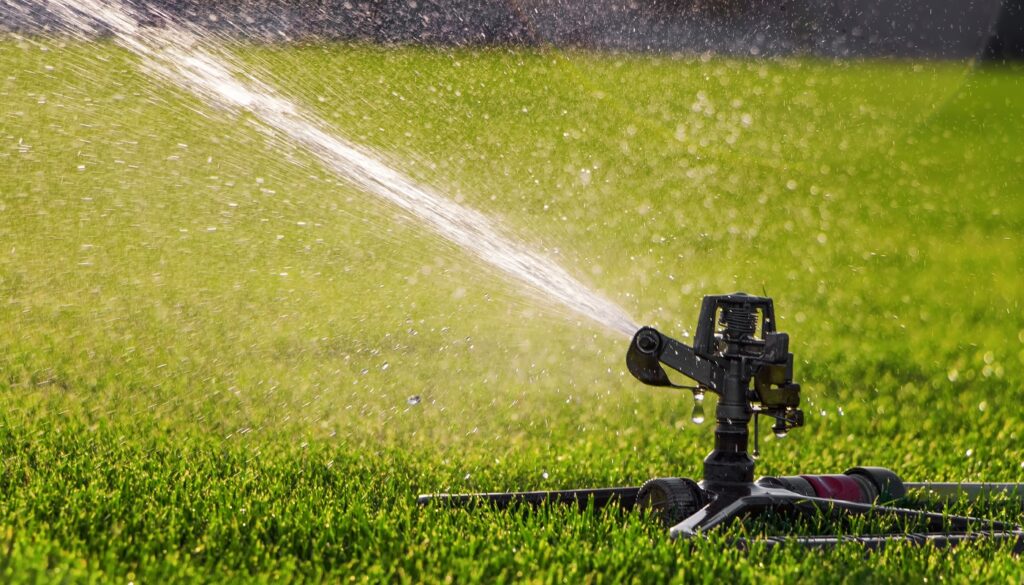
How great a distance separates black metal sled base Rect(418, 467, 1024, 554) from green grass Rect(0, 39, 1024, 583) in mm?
75

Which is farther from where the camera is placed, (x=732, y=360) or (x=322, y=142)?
(x=322, y=142)

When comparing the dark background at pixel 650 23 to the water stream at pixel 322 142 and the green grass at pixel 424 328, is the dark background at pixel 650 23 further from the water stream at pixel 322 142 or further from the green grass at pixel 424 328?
the water stream at pixel 322 142

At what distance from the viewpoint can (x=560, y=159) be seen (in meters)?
12.0

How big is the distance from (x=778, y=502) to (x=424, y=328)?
3054 mm

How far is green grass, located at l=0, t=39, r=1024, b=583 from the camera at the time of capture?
292 cm

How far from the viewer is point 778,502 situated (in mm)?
3066

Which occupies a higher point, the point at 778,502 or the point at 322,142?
the point at 322,142

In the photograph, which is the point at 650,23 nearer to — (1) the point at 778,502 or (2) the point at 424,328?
(2) the point at 424,328

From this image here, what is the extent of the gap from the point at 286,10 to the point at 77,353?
1204 cm

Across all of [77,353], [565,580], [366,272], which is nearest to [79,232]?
[366,272]

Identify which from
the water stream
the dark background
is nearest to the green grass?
the water stream

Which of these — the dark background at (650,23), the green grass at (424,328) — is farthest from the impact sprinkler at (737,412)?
the dark background at (650,23)

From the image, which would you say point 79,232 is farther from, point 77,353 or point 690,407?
point 690,407

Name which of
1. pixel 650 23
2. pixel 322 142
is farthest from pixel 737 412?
pixel 650 23
